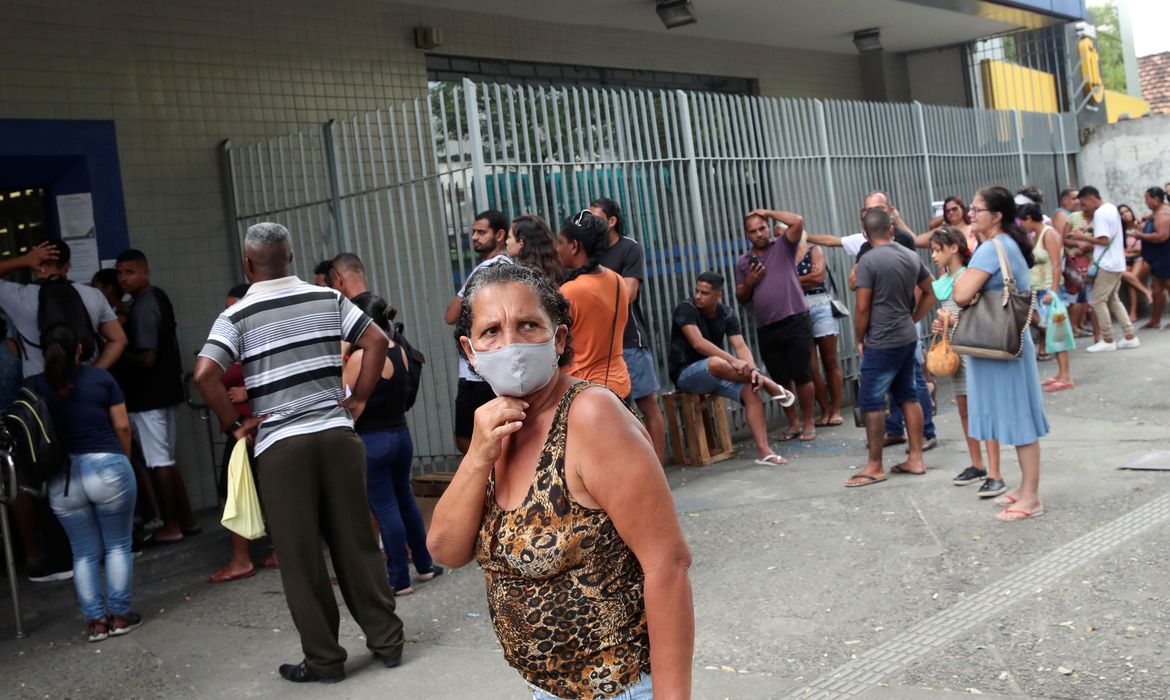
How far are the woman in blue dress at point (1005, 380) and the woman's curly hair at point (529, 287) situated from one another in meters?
4.67

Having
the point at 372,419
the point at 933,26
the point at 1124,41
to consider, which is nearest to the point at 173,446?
the point at 372,419

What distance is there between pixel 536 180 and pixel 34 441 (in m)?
3.88

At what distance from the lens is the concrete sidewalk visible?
4.66m

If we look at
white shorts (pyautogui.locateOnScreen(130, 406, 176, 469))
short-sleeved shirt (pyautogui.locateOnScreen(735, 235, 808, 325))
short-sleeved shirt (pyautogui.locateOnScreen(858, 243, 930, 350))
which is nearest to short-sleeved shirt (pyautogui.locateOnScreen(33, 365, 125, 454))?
white shorts (pyautogui.locateOnScreen(130, 406, 176, 469))

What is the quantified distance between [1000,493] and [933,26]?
9658mm

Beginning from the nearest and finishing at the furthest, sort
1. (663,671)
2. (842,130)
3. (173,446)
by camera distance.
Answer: (663,671)
(173,446)
(842,130)

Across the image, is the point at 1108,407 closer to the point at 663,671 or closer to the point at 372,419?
the point at 372,419

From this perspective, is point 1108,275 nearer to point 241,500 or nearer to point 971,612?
point 971,612

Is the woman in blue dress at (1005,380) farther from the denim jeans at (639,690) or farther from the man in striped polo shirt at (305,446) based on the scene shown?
the denim jeans at (639,690)

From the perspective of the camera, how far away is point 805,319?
991cm

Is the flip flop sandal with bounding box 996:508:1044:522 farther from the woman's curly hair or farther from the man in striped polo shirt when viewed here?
the woman's curly hair

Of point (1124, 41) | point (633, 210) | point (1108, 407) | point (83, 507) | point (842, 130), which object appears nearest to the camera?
point (83, 507)

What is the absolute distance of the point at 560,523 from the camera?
238 cm

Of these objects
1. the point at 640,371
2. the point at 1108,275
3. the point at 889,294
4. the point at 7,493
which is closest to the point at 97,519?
the point at 7,493
